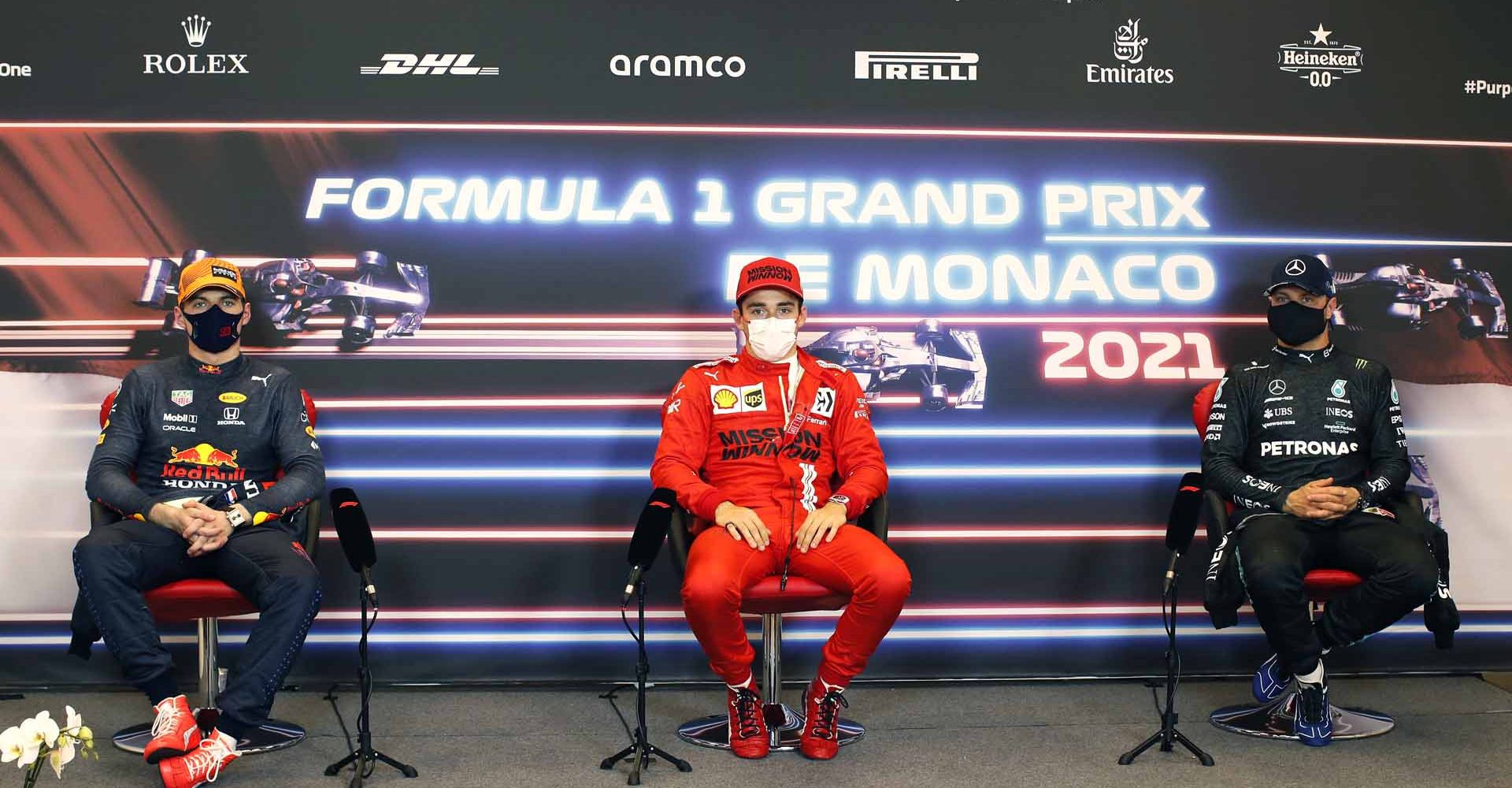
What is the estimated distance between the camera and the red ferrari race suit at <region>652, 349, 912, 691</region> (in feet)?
11.1

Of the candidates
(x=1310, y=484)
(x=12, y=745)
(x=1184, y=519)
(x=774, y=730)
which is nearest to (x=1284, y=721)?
(x=1310, y=484)

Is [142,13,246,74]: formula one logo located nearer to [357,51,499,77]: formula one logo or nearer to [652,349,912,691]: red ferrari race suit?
[357,51,499,77]: formula one logo

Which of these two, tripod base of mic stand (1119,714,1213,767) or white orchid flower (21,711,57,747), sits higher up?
white orchid flower (21,711,57,747)

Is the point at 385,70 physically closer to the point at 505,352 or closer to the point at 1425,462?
the point at 505,352

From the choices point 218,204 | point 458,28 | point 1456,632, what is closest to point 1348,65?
point 1456,632

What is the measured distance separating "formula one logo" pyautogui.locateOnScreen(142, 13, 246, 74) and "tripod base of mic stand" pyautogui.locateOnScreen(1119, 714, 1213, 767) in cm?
375

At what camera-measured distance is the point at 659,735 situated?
366 cm

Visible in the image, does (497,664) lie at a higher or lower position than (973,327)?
lower

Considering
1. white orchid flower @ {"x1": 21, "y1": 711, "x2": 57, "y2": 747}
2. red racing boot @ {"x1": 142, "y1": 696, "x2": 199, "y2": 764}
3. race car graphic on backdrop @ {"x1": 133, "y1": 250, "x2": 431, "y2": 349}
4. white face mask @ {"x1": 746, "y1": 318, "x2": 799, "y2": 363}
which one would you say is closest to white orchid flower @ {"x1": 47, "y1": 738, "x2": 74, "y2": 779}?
white orchid flower @ {"x1": 21, "y1": 711, "x2": 57, "y2": 747}

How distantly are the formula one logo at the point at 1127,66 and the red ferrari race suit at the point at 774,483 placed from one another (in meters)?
1.57

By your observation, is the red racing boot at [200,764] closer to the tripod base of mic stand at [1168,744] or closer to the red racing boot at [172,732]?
the red racing boot at [172,732]

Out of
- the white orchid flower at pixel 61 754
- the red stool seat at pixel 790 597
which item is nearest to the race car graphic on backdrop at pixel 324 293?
the red stool seat at pixel 790 597

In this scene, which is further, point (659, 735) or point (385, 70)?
point (385, 70)

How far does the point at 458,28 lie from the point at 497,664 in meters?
2.31
